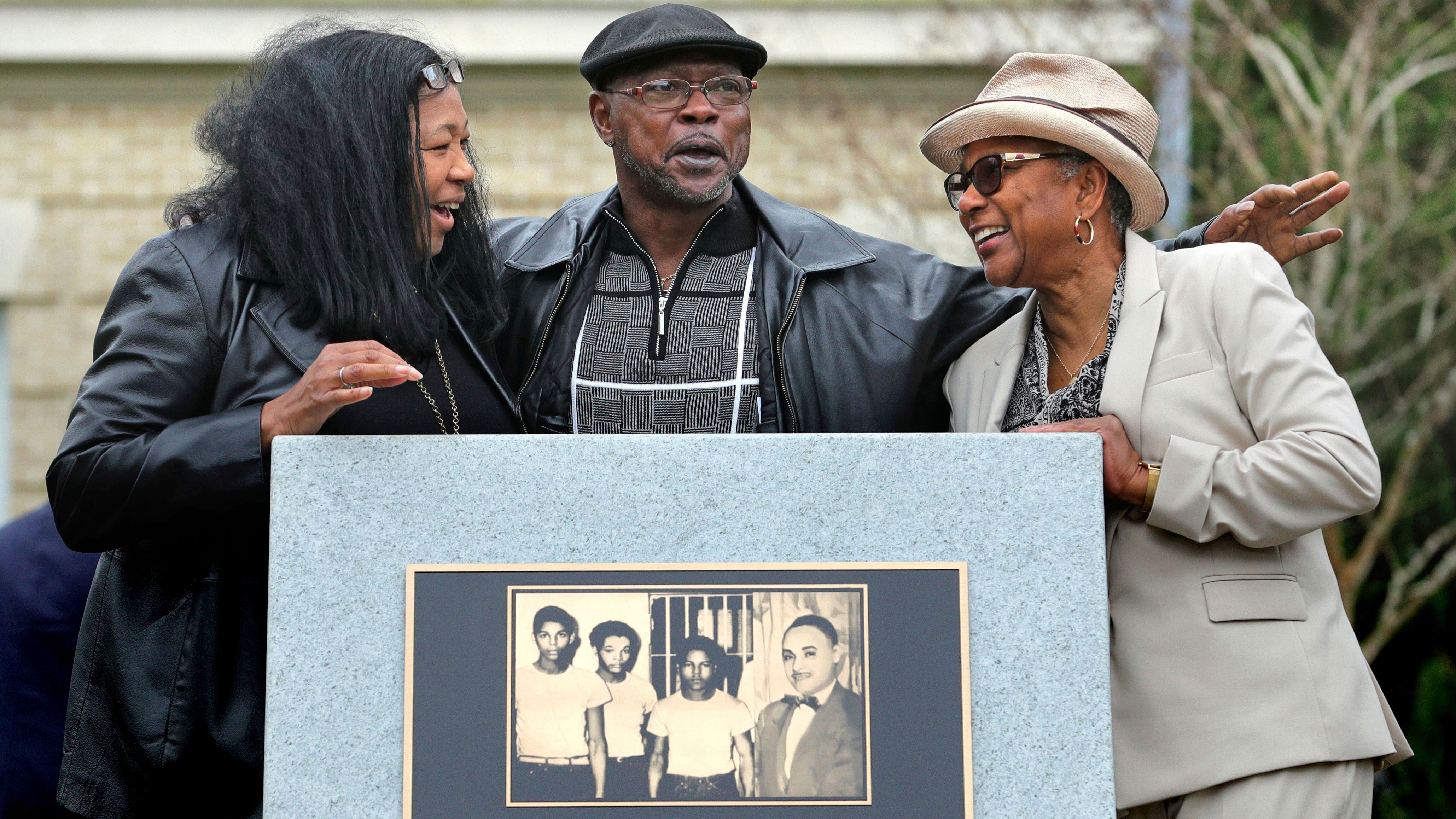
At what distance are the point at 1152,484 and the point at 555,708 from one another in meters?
0.97

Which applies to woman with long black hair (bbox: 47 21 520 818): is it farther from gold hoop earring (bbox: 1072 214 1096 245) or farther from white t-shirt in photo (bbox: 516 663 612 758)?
gold hoop earring (bbox: 1072 214 1096 245)

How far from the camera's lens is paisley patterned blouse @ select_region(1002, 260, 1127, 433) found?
2498 millimetres

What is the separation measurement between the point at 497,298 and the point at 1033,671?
1294mm

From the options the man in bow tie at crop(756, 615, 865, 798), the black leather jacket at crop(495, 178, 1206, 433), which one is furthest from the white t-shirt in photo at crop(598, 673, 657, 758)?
the black leather jacket at crop(495, 178, 1206, 433)

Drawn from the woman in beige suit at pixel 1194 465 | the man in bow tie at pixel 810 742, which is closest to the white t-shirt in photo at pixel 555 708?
the man in bow tie at pixel 810 742

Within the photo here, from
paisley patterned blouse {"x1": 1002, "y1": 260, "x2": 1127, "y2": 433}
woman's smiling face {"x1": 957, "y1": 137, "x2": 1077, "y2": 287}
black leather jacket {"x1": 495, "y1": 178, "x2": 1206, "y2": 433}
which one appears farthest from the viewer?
black leather jacket {"x1": 495, "y1": 178, "x2": 1206, "y2": 433}

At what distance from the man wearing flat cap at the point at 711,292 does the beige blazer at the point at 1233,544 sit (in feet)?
1.63

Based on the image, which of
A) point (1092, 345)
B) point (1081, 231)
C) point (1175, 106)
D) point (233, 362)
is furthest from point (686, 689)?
point (1175, 106)

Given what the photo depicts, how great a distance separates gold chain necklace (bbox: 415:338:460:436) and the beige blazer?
111cm

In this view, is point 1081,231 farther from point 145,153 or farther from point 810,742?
point 145,153

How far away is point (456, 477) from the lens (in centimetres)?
203

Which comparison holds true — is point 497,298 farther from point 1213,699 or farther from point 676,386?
point 1213,699

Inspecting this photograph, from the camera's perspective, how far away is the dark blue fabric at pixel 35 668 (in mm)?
3242

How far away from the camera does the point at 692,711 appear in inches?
77.3
